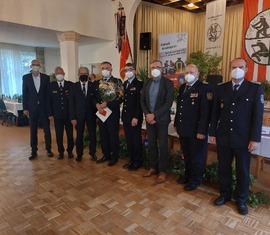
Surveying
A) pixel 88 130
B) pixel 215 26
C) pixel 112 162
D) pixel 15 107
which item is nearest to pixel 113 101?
pixel 88 130

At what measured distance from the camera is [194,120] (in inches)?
99.7

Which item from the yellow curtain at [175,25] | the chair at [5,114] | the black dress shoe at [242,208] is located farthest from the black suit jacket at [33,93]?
the yellow curtain at [175,25]

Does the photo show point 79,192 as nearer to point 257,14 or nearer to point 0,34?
point 257,14

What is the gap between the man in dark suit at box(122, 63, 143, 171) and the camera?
10.1 feet

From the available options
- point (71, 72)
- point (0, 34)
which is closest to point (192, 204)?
point (71, 72)

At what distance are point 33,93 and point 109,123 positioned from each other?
136 cm

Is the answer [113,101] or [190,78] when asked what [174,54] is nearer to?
[113,101]

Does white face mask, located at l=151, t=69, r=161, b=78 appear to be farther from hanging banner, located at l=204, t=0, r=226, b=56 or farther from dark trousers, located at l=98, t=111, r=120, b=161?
hanging banner, located at l=204, t=0, r=226, b=56

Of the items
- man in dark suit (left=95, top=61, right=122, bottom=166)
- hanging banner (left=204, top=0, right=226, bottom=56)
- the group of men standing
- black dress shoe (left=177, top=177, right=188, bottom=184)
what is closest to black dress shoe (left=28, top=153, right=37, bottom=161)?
the group of men standing

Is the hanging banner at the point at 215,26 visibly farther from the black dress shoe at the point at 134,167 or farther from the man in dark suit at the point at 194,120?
the black dress shoe at the point at 134,167

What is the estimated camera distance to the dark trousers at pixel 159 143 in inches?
112

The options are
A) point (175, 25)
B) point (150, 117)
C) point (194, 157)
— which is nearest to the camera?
point (194, 157)

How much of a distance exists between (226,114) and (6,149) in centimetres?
408

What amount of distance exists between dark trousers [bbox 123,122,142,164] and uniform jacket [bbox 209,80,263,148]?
1232 mm
